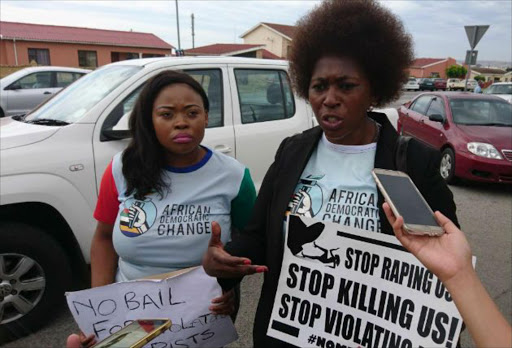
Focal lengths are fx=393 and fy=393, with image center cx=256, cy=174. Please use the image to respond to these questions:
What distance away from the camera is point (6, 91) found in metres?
10.2

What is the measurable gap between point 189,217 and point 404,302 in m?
0.88

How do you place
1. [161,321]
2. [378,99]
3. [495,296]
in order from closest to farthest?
[161,321] < [378,99] < [495,296]

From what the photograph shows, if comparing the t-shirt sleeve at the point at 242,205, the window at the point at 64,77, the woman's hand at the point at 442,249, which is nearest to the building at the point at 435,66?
the window at the point at 64,77

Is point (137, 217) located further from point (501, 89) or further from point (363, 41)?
point (501, 89)

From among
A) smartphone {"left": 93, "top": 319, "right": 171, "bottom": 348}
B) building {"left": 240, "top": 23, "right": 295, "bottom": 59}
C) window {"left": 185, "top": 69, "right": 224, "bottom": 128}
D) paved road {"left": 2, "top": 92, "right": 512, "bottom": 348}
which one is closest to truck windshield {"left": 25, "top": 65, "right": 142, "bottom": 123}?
window {"left": 185, "top": 69, "right": 224, "bottom": 128}

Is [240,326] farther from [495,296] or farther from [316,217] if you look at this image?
[495,296]

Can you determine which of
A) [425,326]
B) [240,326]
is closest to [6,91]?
[240,326]

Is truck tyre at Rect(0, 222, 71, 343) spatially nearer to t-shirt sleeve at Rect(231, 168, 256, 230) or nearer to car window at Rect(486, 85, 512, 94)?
t-shirt sleeve at Rect(231, 168, 256, 230)

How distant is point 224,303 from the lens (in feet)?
5.16

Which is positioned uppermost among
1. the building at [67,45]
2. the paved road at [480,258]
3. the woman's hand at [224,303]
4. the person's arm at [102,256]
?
the building at [67,45]

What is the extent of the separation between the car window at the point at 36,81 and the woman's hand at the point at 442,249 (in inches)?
463

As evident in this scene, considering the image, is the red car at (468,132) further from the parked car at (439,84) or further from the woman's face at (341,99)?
the parked car at (439,84)

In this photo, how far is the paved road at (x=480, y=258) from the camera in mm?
2725

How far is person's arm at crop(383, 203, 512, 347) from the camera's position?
79 cm
